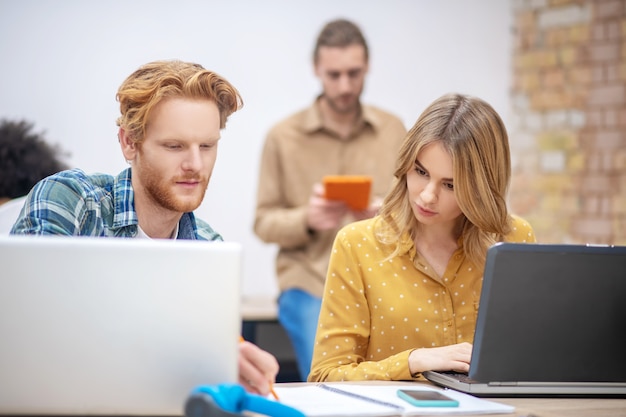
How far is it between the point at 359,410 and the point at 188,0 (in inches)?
121

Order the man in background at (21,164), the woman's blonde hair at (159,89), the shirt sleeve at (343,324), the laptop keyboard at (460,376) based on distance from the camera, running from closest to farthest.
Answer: the laptop keyboard at (460,376)
the woman's blonde hair at (159,89)
the shirt sleeve at (343,324)
the man in background at (21,164)

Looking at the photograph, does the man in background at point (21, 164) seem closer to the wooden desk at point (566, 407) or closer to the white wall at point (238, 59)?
the white wall at point (238, 59)

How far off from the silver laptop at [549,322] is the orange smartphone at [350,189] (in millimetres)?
1430

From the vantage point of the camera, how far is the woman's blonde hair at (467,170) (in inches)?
77.4

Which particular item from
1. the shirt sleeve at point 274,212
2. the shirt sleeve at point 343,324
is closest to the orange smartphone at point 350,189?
the shirt sleeve at point 274,212

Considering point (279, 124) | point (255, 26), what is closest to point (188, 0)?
point (255, 26)

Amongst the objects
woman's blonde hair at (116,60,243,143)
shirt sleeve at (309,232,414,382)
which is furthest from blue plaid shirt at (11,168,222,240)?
shirt sleeve at (309,232,414,382)

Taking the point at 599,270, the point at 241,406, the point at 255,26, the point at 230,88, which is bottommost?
the point at 241,406

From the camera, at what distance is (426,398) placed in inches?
61.5

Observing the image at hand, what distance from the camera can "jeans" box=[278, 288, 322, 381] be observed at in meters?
3.44

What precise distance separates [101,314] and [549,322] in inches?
33.0

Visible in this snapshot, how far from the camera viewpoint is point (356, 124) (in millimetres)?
3742

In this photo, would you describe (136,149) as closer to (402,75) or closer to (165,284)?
(165,284)

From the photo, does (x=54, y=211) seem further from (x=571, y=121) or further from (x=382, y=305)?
(x=571, y=121)
